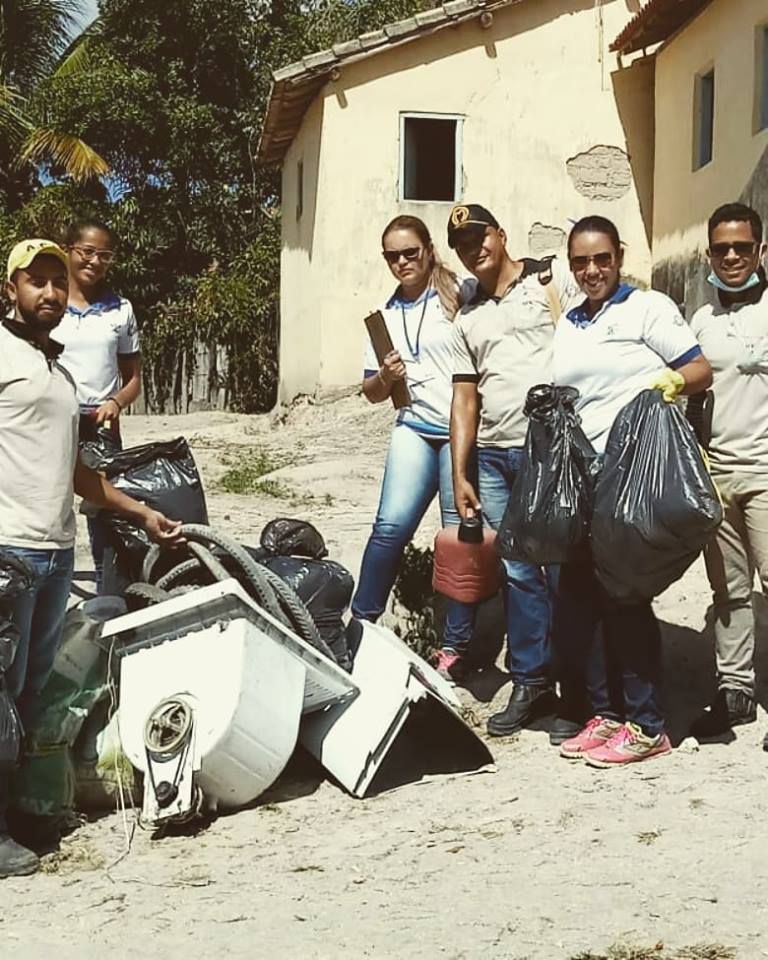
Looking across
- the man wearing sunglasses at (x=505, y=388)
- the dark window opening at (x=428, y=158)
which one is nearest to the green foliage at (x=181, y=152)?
the dark window opening at (x=428, y=158)

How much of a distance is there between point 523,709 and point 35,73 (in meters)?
18.0

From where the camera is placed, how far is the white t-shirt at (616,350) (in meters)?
3.93

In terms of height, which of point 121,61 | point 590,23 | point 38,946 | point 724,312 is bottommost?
point 38,946

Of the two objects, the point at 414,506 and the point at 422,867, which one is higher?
the point at 414,506

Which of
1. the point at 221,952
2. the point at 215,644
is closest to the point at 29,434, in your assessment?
the point at 215,644

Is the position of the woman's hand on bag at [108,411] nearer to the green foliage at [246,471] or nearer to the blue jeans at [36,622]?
the blue jeans at [36,622]

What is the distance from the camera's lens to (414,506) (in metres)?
4.81

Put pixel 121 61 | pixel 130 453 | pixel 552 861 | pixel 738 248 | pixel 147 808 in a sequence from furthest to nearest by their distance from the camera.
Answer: pixel 121 61
pixel 130 453
pixel 738 248
pixel 147 808
pixel 552 861

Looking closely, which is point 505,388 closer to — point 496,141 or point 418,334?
point 418,334

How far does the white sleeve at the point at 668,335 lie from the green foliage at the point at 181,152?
1349cm

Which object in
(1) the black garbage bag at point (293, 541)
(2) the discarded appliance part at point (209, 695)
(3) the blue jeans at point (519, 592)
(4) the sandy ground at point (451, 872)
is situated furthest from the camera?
(1) the black garbage bag at point (293, 541)

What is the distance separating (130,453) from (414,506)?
1.12 meters

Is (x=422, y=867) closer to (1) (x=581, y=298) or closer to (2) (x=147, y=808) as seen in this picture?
(2) (x=147, y=808)

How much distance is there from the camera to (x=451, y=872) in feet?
11.0
